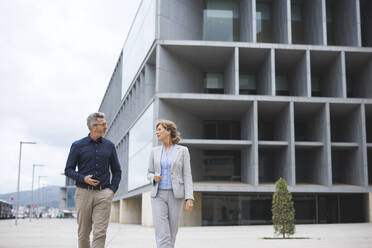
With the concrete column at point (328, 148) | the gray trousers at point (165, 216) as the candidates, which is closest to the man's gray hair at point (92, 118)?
the gray trousers at point (165, 216)

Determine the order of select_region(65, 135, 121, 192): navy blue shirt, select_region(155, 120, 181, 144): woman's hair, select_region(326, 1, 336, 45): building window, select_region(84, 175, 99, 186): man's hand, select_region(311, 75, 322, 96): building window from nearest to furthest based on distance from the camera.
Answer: select_region(84, 175, 99, 186): man's hand
select_region(65, 135, 121, 192): navy blue shirt
select_region(155, 120, 181, 144): woman's hair
select_region(311, 75, 322, 96): building window
select_region(326, 1, 336, 45): building window

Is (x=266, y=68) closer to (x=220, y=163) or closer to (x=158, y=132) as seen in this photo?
(x=220, y=163)

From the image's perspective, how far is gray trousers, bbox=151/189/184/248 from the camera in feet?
18.8

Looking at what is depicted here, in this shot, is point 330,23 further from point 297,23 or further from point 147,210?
point 147,210

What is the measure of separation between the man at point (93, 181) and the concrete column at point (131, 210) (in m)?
40.1

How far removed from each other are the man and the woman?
20.2 inches

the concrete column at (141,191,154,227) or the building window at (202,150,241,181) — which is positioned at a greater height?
the building window at (202,150,241,181)

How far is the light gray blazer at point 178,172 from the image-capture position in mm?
5816

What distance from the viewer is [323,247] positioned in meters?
10.9

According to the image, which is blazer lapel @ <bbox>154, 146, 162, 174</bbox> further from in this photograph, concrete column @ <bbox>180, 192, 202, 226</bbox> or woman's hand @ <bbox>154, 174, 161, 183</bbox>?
concrete column @ <bbox>180, 192, 202, 226</bbox>

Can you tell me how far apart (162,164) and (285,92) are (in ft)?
99.1

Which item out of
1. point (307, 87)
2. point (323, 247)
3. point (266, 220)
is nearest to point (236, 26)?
point (307, 87)

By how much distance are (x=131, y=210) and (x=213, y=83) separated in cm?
1714

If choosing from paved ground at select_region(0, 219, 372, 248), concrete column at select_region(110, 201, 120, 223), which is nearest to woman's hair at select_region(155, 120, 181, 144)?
paved ground at select_region(0, 219, 372, 248)
